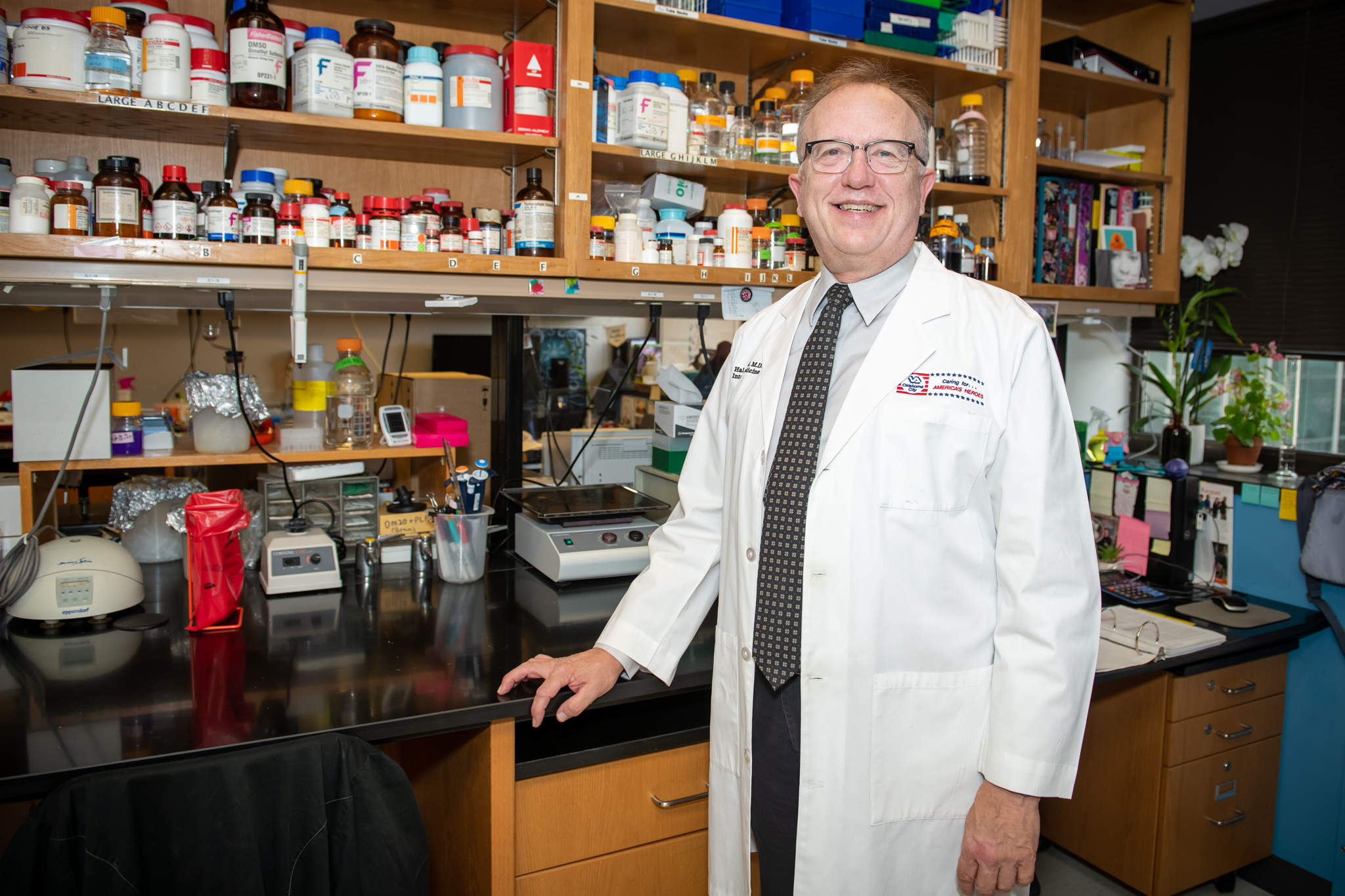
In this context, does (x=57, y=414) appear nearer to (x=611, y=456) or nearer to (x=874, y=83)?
(x=611, y=456)

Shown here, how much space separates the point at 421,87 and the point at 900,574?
1349 millimetres

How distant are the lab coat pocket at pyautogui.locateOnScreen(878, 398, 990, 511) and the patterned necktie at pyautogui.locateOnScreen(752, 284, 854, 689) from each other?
0.11m

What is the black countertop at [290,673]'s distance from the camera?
120 cm

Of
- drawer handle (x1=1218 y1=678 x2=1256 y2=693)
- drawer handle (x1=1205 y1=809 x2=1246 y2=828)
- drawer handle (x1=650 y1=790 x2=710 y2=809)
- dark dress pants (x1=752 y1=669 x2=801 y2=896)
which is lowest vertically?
drawer handle (x1=1205 y1=809 x2=1246 y2=828)

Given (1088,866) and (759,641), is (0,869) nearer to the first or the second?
(759,641)

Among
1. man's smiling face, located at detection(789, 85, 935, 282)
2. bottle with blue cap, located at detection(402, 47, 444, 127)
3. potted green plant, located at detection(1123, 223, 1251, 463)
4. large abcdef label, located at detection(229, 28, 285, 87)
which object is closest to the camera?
man's smiling face, located at detection(789, 85, 935, 282)

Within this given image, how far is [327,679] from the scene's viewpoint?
55.6 inches

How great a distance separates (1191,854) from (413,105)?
8.45 ft

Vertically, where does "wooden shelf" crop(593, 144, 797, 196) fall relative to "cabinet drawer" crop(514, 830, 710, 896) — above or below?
above

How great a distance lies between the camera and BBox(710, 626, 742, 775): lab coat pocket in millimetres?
1356

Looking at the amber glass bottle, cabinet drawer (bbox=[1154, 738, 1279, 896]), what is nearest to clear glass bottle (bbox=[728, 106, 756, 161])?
the amber glass bottle

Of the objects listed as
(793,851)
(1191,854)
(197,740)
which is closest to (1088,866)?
(1191,854)

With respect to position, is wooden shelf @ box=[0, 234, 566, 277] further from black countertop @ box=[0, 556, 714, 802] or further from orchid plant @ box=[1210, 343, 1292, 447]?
orchid plant @ box=[1210, 343, 1292, 447]

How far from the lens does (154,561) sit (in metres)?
2.04
